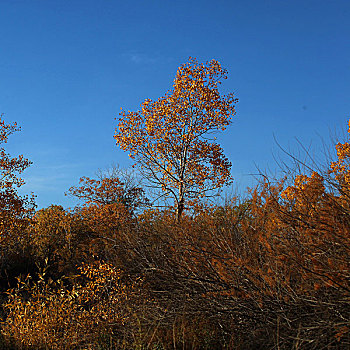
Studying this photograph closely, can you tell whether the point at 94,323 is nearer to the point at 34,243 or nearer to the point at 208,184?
the point at 34,243

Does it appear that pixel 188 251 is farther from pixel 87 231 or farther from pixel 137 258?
pixel 87 231

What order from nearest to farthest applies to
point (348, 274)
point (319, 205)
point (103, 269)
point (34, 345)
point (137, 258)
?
point (348, 274)
point (319, 205)
point (34, 345)
point (137, 258)
point (103, 269)

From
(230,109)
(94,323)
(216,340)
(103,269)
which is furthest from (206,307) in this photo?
(230,109)

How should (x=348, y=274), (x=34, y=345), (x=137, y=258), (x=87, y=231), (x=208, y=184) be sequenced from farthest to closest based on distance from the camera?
(x=208, y=184) → (x=87, y=231) → (x=137, y=258) → (x=34, y=345) → (x=348, y=274)

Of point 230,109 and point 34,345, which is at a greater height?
point 230,109

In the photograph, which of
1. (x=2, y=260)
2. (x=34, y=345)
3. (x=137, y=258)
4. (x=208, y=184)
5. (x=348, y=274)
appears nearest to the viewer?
(x=348, y=274)

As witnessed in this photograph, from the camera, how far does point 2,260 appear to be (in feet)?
44.9

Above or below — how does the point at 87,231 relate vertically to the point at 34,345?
above

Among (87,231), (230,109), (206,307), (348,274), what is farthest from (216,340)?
(230,109)

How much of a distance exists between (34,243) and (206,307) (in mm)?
10762

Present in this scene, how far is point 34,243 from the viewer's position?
14484mm

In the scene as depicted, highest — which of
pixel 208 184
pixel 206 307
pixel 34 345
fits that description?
pixel 208 184

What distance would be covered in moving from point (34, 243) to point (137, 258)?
8.92 m

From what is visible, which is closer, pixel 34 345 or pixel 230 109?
pixel 34 345
